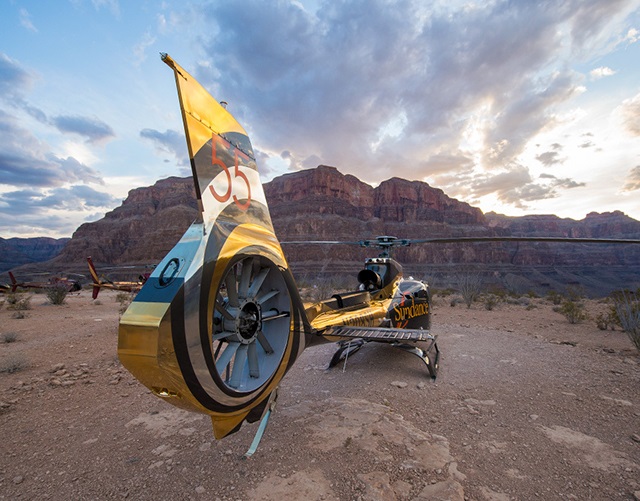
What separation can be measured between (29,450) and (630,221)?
164475 mm

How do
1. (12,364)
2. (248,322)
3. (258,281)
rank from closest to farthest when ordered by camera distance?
(248,322)
(258,281)
(12,364)

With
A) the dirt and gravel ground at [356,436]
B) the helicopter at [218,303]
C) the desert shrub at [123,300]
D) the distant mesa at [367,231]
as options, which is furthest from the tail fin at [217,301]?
the distant mesa at [367,231]

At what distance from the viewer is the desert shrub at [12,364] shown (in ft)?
19.5

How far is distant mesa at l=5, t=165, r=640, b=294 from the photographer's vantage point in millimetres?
70312

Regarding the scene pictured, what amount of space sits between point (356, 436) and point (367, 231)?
8364cm

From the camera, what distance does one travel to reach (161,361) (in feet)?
6.43

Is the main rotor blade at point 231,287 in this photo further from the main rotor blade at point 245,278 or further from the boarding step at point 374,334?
the boarding step at point 374,334

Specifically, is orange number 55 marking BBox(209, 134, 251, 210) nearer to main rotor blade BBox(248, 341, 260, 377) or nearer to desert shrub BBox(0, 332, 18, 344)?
main rotor blade BBox(248, 341, 260, 377)

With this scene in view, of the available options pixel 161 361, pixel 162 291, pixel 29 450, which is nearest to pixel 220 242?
pixel 162 291

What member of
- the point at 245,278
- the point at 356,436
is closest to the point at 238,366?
the point at 245,278

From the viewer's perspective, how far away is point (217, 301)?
2.57 m

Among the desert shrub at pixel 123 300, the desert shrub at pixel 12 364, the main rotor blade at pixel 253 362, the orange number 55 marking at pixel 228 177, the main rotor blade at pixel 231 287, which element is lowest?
the desert shrub at pixel 123 300

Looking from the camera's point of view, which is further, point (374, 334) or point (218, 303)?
point (374, 334)

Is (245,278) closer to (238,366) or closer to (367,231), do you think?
(238,366)
